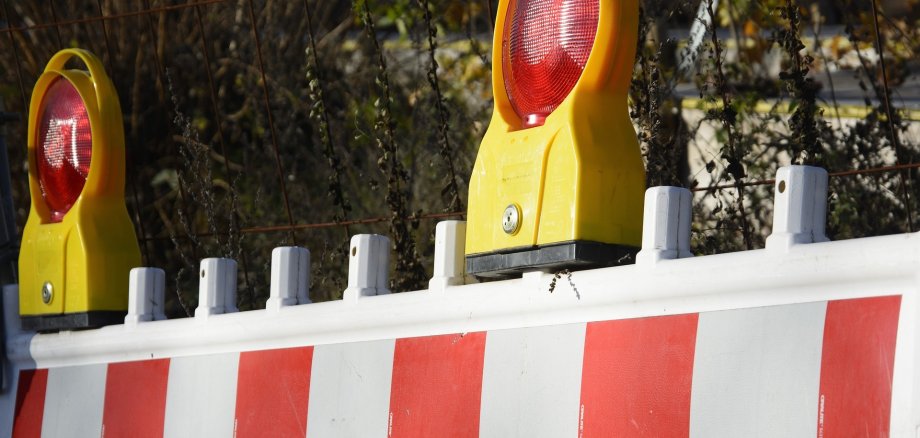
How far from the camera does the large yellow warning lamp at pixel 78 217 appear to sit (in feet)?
11.0

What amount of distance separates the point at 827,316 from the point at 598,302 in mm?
432

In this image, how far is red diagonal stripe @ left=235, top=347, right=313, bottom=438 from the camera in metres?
2.71

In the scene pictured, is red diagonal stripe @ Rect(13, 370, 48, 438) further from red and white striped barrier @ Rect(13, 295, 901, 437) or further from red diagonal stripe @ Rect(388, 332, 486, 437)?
red diagonal stripe @ Rect(388, 332, 486, 437)

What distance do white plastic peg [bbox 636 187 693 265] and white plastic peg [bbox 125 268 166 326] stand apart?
137 centimetres

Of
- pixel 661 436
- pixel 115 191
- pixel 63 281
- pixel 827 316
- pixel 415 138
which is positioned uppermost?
pixel 415 138

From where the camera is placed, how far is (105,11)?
23.7ft

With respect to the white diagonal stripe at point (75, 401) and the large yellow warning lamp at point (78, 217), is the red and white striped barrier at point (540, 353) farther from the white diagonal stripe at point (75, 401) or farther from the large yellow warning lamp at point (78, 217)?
the large yellow warning lamp at point (78, 217)

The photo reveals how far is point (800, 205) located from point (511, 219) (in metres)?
0.59

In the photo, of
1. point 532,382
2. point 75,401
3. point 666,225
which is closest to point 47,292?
point 75,401

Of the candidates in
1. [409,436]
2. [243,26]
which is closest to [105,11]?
[243,26]

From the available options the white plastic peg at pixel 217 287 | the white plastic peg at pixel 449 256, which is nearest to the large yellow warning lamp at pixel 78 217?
the white plastic peg at pixel 217 287

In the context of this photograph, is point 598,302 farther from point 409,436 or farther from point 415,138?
point 415,138

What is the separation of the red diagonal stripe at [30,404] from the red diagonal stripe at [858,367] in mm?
2018

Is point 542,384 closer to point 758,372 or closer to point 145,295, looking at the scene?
point 758,372
